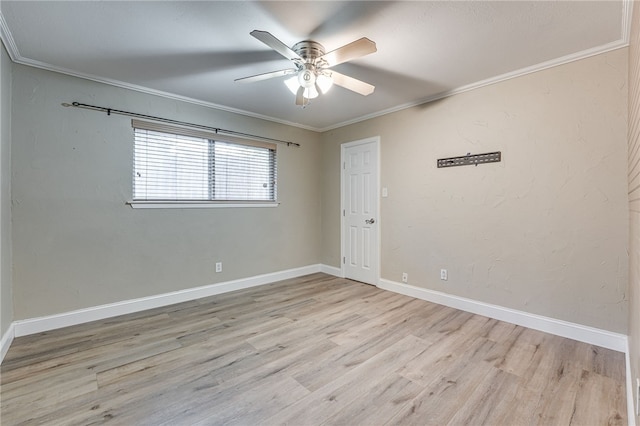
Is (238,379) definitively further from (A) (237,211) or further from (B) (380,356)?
(A) (237,211)

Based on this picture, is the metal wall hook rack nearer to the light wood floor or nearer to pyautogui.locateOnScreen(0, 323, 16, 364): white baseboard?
the light wood floor

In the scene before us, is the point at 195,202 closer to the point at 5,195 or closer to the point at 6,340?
the point at 5,195

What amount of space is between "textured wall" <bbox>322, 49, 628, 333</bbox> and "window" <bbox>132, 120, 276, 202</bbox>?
191 centimetres

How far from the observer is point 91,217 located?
2.86 meters

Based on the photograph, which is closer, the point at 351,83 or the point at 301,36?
the point at 301,36

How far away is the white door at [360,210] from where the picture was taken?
4.09 m

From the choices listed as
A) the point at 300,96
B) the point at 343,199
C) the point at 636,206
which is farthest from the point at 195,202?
the point at 636,206

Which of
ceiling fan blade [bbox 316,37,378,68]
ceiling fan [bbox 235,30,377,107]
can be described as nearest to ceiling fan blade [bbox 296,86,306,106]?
ceiling fan [bbox 235,30,377,107]

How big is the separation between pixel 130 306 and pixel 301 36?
317cm

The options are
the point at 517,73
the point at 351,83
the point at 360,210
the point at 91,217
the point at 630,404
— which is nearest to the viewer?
the point at 630,404

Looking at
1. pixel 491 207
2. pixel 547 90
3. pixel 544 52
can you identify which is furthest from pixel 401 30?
pixel 491 207

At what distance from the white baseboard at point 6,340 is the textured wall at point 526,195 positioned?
382cm

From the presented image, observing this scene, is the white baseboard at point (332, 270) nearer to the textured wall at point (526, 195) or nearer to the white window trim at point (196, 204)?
the textured wall at point (526, 195)

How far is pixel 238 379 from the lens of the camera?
1930 mm
